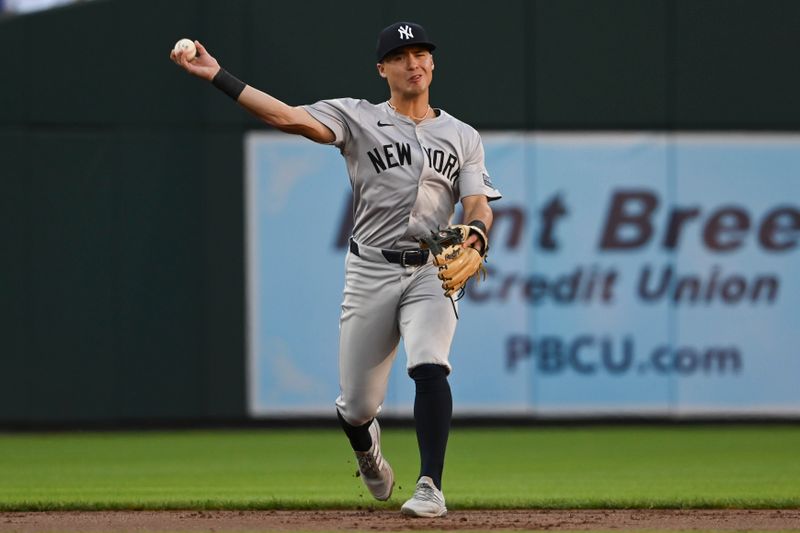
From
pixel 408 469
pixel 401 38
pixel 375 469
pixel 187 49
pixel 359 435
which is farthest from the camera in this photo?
pixel 408 469

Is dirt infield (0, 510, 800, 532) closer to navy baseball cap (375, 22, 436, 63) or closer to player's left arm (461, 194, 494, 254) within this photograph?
player's left arm (461, 194, 494, 254)

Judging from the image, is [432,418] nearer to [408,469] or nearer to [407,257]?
[407,257]

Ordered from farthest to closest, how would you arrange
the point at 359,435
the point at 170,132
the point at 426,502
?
the point at 170,132, the point at 359,435, the point at 426,502

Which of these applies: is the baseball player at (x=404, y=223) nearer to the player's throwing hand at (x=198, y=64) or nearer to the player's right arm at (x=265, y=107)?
the player's right arm at (x=265, y=107)

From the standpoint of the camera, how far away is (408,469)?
8.87 meters

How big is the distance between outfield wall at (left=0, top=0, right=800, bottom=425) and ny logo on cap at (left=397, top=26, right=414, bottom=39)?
595cm

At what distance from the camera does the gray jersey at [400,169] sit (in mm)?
6027

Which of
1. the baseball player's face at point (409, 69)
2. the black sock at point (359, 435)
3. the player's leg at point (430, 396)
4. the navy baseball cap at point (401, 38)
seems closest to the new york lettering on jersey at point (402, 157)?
the baseball player's face at point (409, 69)

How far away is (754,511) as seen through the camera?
641 centimetres

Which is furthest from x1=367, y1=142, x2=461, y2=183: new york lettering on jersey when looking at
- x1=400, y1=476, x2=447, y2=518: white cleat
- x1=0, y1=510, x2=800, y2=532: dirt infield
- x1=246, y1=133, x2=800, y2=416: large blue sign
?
x1=246, y1=133, x2=800, y2=416: large blue sign

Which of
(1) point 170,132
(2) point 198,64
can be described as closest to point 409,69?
(2) point 198,64

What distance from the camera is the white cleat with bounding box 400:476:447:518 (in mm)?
5762

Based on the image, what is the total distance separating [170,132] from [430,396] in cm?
656

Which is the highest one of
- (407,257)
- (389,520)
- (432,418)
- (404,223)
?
(404,223)
